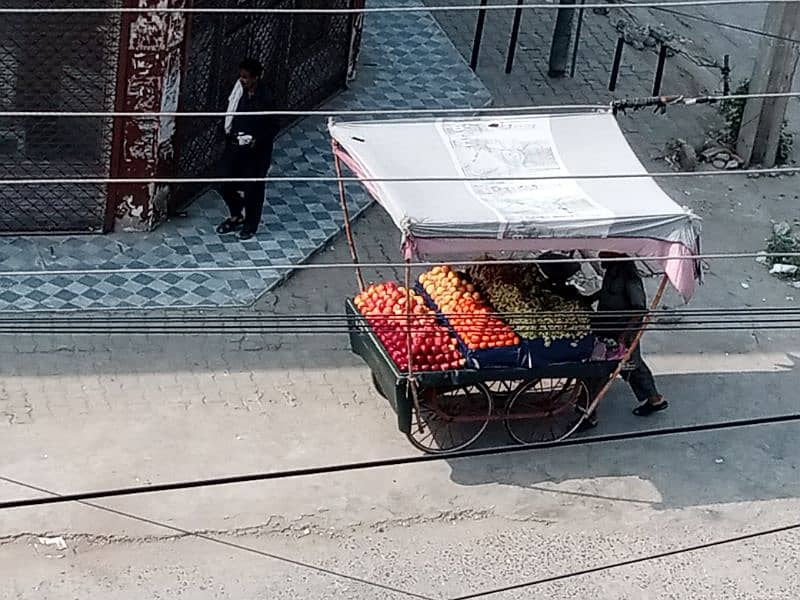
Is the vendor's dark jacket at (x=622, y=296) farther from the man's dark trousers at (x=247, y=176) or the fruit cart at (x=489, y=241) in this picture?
the man's dark trousers at (x=247, y=176)

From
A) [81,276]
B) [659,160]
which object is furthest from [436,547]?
[659,160]

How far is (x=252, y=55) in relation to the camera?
12789 mm

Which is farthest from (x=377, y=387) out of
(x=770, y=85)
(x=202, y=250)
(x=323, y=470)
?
(x=770, y=85)

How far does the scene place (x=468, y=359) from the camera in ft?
31.4

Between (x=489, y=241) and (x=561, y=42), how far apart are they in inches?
282

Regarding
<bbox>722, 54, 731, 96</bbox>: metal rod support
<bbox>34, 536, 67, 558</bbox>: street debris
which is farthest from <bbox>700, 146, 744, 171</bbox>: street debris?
<bbox>34, 536, 67, 558</bbox>: street debris

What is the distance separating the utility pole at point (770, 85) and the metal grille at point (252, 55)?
3.88m

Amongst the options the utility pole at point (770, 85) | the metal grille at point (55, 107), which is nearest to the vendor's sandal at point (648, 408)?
the metal grille at point (55, 107)

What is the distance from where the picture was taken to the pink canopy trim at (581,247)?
8.96m

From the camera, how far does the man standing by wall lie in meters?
11.6

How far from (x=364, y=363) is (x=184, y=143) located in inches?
99.5

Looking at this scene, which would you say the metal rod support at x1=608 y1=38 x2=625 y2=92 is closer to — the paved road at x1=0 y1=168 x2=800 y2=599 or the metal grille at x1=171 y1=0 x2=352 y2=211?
the metal grille at x1=171 y1=0 x2=352 y2=211

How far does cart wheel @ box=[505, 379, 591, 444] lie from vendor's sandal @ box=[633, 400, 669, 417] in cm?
49

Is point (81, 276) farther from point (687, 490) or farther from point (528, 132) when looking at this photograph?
point (687, 490)
